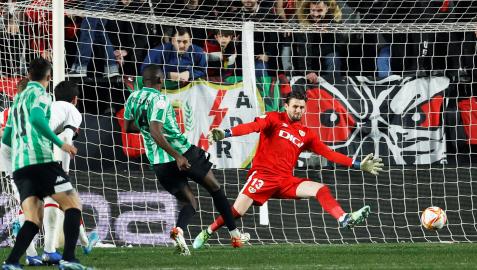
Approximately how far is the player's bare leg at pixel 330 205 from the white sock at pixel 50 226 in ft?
9.31

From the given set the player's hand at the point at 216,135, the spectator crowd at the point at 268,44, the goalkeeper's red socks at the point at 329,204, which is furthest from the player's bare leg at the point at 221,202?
the spectator crowd at the point at 268,44

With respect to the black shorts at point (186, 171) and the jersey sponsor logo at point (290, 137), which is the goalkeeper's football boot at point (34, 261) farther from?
the jersey sponsor logo at point (290, 137)

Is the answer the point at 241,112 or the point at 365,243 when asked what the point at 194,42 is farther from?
the point at 365,243

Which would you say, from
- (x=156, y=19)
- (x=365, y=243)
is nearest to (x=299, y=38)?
(x=156, y=19)

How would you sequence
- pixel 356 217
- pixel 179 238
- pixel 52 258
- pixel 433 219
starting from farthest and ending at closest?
pixel 433 219 < pixel 356 217 < pixel 179 238 < pixel 52 258

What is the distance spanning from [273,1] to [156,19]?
222 centimetres

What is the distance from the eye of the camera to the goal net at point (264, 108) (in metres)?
14.0

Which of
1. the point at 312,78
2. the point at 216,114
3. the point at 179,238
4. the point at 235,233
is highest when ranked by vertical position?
the point at 312,78

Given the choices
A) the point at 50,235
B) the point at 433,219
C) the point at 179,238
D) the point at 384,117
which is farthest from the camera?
the point at 384,117

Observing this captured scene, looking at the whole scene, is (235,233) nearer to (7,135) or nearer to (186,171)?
(186,171)

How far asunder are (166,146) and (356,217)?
2.15m

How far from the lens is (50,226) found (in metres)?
10.5

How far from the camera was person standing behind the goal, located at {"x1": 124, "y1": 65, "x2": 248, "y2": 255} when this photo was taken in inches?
429

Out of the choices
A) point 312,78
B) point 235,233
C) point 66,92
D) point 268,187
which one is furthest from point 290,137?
point 66,92
